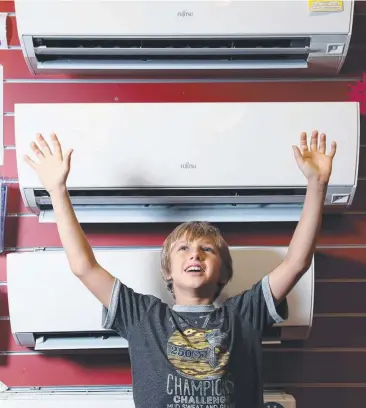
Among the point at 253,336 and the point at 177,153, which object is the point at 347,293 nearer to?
the point at 253,336

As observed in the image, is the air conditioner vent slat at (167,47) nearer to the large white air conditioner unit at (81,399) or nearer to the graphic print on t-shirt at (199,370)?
the graphic print on t-shirt at (199,370)

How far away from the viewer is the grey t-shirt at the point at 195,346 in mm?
1150

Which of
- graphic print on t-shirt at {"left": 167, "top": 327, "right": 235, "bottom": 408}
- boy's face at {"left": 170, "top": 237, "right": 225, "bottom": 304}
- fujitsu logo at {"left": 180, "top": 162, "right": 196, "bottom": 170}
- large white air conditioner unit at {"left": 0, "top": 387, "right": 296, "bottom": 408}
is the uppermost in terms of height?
fujitsu logo at {"left": 180, "top": 162, "right": 196, "bottom": 170}

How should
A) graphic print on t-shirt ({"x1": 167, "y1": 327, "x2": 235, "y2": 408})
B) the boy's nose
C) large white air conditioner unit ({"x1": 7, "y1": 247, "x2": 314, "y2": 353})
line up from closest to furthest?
graphic print on t-shirt ({"x1": 167, "y1": 327, "x2": 235, "y2": 408})
the boy's nose
large white air conditioner unit ({"x1": 7, "y1": 247, "x2": 314, "y2": 353})

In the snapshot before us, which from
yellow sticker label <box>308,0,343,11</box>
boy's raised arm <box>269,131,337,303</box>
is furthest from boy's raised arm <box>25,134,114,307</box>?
yellow sticker label <box>308,0,343,11</box>

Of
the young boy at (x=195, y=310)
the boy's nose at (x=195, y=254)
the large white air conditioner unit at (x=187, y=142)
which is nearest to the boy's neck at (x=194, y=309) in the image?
the young boy at (x=195, y=310)

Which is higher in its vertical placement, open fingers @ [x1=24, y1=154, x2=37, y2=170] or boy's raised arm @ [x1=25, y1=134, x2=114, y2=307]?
open fingers @ [x1=24, y1=154, x2=37, y2=170]

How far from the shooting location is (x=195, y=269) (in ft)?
4.02

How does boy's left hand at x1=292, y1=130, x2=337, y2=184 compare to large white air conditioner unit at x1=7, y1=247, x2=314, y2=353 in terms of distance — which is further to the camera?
large white air conditioner unit at x1=7, y1=247, x2=314, y2=353

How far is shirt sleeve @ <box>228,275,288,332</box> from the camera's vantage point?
4.05 ft

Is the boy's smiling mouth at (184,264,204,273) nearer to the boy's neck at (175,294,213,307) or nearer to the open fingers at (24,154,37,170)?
the boy's neck at (175,294,213,307)

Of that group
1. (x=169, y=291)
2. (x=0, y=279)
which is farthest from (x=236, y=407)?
(x=0, y=279)

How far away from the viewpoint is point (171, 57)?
148 cm

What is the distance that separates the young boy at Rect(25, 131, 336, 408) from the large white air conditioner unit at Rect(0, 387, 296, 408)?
0.67 feet
